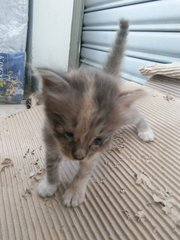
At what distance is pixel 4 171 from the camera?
4.40ft

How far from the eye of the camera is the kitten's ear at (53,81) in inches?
38.3

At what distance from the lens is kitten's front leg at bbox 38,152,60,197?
1.19 metres

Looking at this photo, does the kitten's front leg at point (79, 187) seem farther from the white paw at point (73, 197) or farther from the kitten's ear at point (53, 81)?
the kitten's ear at point (53, 81)

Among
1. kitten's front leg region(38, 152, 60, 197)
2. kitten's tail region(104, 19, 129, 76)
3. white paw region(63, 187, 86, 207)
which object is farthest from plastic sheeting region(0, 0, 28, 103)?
white paw region(63, 187, 86, 207)

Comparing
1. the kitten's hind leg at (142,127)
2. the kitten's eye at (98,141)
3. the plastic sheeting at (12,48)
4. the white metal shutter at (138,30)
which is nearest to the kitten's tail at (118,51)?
the kitten's hind leg at (142,127)

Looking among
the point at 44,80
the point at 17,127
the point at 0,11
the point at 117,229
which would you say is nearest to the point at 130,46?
the point at 17,127

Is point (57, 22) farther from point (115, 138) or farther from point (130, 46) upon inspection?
point (115, 138)

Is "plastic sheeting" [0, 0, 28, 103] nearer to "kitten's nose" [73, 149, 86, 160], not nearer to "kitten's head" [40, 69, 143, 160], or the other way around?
"kitten's head" [40, 69, 143, 160]

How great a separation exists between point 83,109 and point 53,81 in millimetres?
149

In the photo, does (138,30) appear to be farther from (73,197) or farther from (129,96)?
(73,197)

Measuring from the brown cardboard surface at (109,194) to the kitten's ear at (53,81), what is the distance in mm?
434

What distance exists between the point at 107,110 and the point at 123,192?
34cm

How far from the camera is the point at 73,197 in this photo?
113 centimetres

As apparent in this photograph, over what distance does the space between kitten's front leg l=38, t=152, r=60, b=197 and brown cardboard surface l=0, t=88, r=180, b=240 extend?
32 millimetres
